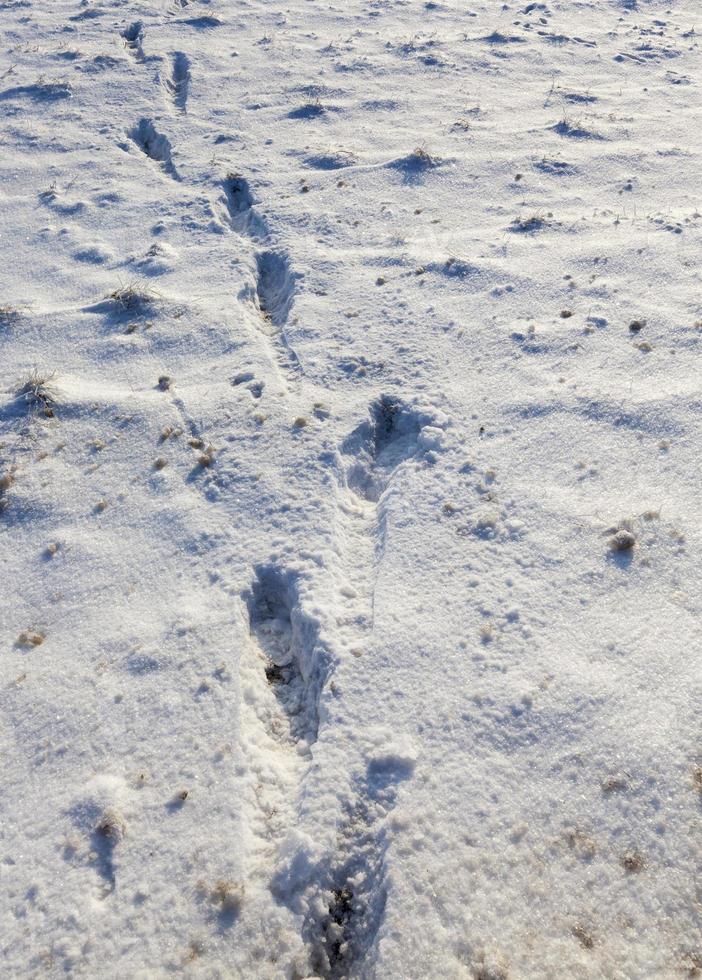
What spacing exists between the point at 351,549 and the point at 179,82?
7.13 metres

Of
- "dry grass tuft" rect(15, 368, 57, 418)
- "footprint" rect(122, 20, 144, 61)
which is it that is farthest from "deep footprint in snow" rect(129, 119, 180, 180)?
"dry grass tuft" rect(15, 368, 57, 418)

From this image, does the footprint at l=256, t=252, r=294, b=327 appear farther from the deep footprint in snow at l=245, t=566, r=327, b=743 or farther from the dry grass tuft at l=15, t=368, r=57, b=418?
the deep footprint in snow at l=245, t=566, r=327, b=743

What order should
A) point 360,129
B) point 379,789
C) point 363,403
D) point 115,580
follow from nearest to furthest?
point 379,789 → point 115,580 → point 363,403 → point 360,129

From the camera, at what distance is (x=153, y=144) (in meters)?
7.31

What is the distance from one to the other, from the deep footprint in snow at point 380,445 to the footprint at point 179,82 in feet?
17.5

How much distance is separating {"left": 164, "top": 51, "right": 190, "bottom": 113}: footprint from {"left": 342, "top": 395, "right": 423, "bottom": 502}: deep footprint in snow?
210 inches

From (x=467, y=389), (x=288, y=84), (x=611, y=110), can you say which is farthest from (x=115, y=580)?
(x=611, y=110)

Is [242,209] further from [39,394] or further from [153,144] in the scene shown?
[39,394]

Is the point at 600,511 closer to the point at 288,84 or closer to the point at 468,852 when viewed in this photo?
the point at 468,852

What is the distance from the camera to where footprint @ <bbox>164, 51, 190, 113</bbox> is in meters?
7.88

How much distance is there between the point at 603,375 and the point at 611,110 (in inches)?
192

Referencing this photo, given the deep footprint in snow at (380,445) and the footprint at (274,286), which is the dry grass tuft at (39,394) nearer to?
the footprint at (274,286)

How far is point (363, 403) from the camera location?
4.46 meters

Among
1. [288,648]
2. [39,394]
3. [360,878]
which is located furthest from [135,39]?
[360,878]
